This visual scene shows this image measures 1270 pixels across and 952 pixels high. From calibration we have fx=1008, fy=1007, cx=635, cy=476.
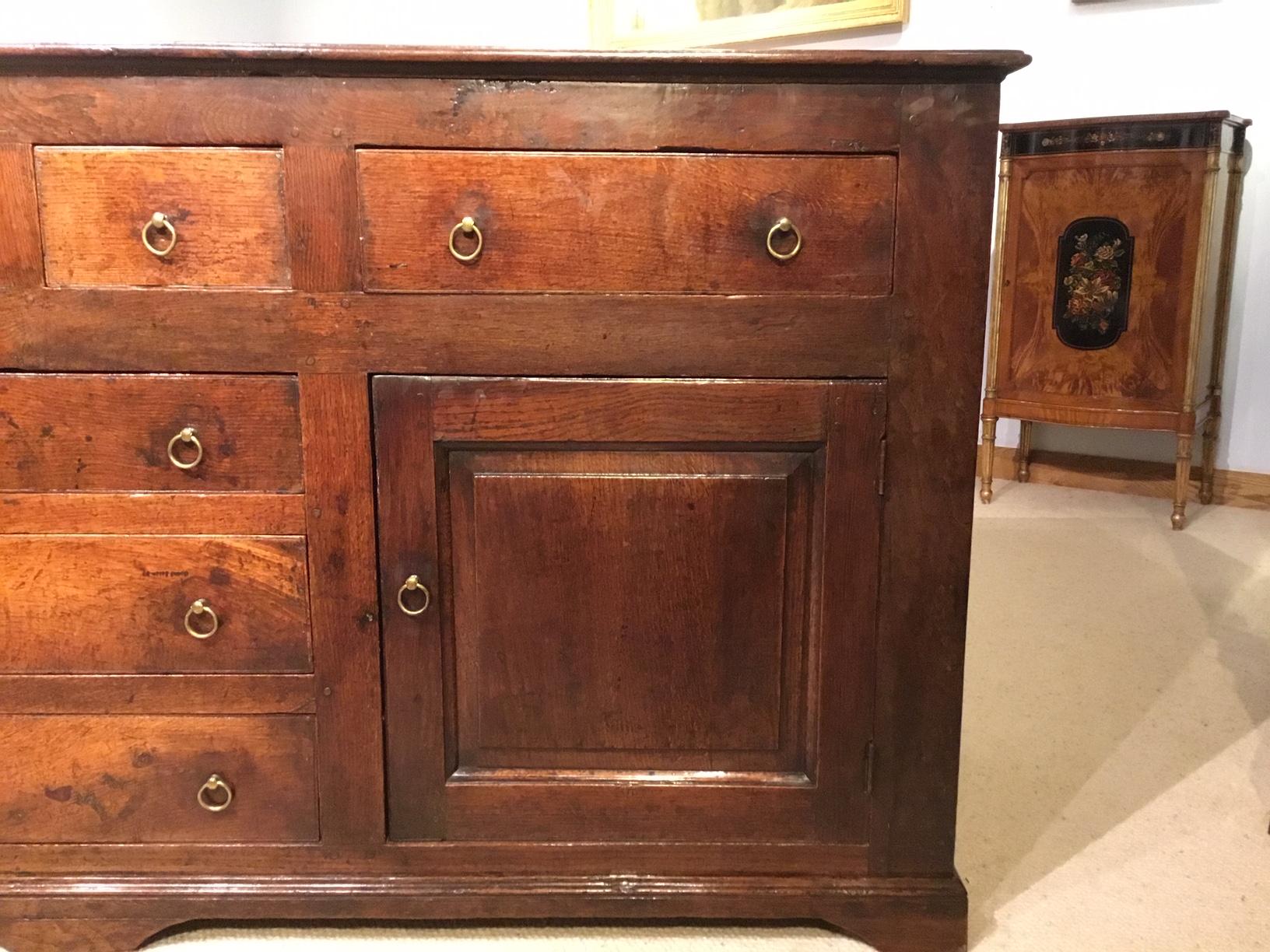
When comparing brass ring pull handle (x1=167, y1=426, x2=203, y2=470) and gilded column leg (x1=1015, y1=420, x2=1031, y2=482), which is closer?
brass ring pull handle (x1=167, y1=426, x2=203, y2=470)

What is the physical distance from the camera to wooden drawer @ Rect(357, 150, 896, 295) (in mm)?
959

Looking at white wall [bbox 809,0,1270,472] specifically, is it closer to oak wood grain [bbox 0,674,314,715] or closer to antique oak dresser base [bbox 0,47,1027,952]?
antique oak dresser base [bbox 0,47,1027,952]

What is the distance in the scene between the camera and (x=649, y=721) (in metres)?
1.08

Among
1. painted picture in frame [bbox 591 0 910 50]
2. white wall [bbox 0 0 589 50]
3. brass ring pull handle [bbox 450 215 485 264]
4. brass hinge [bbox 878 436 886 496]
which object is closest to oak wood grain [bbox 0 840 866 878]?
brass hinge [bbox 878 436 886 496]

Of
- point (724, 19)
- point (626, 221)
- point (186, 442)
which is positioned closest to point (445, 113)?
point (626, 221)

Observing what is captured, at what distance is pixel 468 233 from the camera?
3.17ft

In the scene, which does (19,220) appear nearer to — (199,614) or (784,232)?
(199,614)

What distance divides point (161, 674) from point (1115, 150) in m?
2.69

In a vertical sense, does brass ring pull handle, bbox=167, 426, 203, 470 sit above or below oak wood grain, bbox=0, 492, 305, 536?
above

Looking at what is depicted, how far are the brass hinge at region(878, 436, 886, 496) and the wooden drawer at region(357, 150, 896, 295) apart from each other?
152mm

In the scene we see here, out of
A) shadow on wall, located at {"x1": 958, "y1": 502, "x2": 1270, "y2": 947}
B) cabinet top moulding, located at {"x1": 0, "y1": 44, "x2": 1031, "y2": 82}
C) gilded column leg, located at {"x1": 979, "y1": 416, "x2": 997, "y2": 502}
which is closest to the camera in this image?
cabinet top moulding, located at {"x1": 0, "y1": 44, "x2": 1031, "y2": 82}

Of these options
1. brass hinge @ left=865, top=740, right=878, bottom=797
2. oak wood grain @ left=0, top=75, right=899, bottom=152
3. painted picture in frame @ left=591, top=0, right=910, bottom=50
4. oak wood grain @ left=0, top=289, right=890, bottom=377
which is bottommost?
brass hinge @ left=865, top=740, right=878, bottom=797

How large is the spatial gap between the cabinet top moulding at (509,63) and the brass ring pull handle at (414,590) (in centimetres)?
49

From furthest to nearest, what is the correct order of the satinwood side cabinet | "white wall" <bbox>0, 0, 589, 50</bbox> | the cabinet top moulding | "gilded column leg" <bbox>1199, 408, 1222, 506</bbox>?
"white wall" <bbox>0, 0, 589, 50</bbox>, "gilded column leg" <bbox>1199, 408, 1222, 506</bbox>, the satinwood side cabinet, the cabinet top moulding
